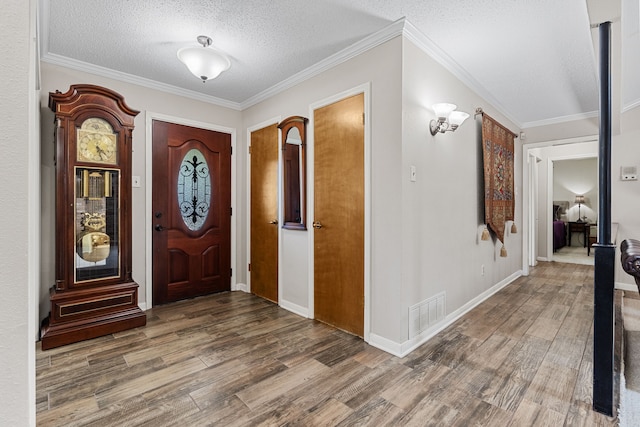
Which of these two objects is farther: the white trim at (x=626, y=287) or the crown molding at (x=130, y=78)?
the white trim at (x=626, y=287)

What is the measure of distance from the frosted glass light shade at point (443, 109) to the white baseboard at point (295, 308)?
2.22m

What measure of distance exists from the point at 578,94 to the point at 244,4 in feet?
13.0

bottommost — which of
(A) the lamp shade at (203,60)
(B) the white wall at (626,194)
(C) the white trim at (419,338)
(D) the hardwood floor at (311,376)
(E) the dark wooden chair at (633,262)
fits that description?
(D) the hardwood floor at (311,376)

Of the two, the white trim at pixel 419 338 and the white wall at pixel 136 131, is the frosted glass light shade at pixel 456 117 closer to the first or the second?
the white trim at pixel 419 338

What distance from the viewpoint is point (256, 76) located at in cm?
324

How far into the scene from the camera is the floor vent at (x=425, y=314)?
8.09 ft

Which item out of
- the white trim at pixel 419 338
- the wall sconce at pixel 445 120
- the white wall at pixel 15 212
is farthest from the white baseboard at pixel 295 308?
the white wall at pixel 15 212

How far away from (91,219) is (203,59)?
1715 millimetres

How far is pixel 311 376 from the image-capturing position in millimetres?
2064

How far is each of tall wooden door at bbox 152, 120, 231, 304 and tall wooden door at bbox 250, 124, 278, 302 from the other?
0.37m

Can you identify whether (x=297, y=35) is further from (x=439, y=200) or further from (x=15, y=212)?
(x=15, y=212)

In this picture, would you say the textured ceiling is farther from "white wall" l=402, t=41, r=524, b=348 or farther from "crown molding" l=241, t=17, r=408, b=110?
"white wall" l=402, t=41, r=524, b=348

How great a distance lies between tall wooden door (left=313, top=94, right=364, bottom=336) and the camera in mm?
2648

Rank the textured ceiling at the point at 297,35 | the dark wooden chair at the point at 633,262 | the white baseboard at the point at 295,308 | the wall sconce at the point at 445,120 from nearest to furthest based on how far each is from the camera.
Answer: the dark wooden chair at the point at 633,262 < the textured ceiling at the point at 297,35 < the wall sconce at the point at 445,120 < the white baseboard at the point at 295,308
